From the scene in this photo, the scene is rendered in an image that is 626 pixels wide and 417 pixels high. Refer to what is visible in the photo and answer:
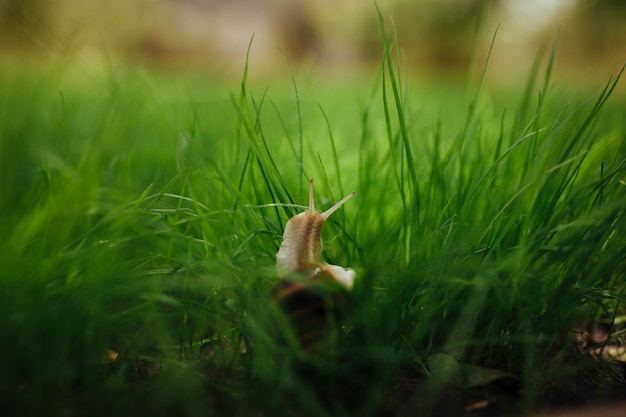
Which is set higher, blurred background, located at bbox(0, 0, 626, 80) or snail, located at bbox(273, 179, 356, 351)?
snail, located at bbox(273, 179, 356, 351)

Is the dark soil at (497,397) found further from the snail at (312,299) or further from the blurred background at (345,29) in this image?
the blurred background at (345,29)

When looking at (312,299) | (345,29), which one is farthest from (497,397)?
(345,29)

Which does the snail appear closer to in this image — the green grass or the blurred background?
the green grass

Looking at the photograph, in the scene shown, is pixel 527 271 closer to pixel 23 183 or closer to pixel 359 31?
pixel 23 183

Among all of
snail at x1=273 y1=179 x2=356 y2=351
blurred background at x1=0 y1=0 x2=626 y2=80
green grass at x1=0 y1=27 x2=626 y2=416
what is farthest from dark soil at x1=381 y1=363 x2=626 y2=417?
blurred background at x1=0 y1=0 x2=626 y2=80

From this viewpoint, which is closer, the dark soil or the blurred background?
the dark soil

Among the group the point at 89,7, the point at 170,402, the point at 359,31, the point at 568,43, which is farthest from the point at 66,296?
the point at 359,31

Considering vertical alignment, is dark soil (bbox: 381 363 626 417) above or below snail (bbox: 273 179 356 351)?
below

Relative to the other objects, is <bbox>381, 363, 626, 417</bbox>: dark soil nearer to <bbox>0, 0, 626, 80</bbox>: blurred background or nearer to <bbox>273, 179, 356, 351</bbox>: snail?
<bbox>273, 179, 356, 351</bbox>: snail

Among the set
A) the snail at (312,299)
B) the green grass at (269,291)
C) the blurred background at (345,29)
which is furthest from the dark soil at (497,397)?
the blurred background at (345,29)
